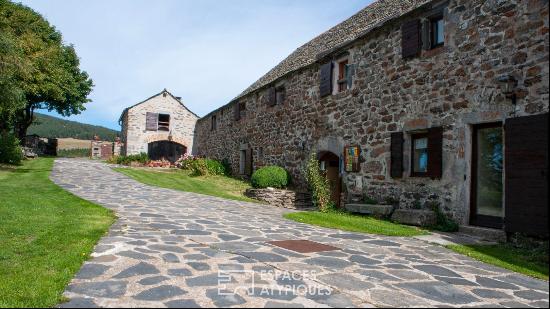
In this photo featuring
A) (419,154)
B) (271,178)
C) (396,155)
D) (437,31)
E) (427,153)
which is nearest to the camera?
(427,153)

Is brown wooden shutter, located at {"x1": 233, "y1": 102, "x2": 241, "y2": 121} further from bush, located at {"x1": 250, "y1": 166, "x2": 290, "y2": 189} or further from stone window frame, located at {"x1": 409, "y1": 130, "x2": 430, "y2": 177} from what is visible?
stone window frame, located at {"x1": 409, "y1": 130, "x2": 430, "y2": 177}

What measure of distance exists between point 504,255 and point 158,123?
27784 millimetres

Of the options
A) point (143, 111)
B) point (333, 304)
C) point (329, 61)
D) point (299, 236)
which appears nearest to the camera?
point (333, 304)

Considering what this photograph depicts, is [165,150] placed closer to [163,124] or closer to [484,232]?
[163,124]

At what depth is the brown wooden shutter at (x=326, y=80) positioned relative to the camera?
43.0 ft

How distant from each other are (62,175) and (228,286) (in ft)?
50.6

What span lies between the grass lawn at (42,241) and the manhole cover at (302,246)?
274 centimetres

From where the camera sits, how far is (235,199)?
13758mm

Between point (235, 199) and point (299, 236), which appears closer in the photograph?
point (299, 236)

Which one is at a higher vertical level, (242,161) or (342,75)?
(342,75)

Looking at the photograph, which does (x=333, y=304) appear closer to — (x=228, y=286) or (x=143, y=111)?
(x=228, y=286)

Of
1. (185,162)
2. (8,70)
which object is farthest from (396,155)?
(185,162)

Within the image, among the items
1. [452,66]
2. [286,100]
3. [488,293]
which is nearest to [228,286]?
[488,293]

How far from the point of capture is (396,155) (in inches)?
397
